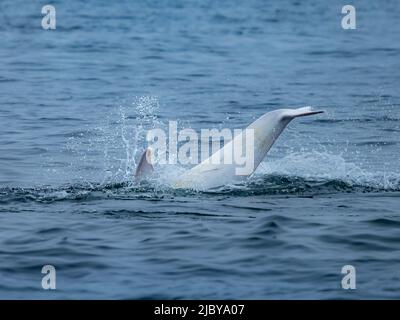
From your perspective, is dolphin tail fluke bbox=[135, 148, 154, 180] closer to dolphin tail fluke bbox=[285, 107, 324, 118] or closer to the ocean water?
the ocean water

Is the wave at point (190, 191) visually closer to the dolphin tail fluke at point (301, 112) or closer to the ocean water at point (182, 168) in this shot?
the ocean water at point (182, 168)

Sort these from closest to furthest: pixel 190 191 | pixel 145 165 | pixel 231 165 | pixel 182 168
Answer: pixel 145 165, pixel 190 191, pixel 231 165, pixel 182 168

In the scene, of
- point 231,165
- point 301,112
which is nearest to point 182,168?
point 231,165

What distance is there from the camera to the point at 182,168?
18.9 meters

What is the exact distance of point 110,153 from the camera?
2172 centimetres

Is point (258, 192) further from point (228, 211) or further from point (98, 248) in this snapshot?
point (98, 248)

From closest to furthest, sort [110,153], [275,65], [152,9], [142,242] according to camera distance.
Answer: [142,242]
[110,153]
[275,65]
[152,9]

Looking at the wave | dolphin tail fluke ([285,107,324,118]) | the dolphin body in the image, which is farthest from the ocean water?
dolphin tail fluke ([285,107,324,118])

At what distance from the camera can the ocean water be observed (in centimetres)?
1302

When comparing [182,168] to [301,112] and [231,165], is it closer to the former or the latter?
[231,165]

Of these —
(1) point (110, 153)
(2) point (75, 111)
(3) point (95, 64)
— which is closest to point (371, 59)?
(3) point (95, 64)

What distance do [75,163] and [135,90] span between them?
36.7ft

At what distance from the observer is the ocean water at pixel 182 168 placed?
13.0m

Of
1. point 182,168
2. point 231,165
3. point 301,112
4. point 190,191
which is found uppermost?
point 301,112
